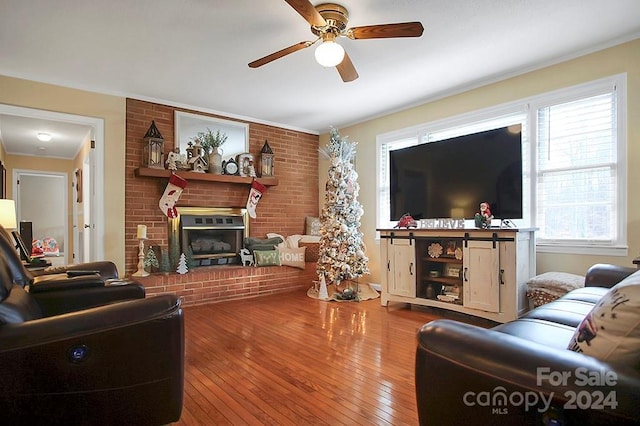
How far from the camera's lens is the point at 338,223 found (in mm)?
4426

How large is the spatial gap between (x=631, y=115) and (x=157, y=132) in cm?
475

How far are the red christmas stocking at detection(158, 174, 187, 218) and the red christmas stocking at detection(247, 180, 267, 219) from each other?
3.20 ft

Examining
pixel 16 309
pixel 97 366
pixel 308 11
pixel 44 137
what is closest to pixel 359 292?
pixel 308 11

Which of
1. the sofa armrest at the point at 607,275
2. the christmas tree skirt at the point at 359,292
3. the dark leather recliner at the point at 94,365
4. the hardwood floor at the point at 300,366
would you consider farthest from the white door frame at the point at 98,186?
the sofa armrest at the point at 607,275

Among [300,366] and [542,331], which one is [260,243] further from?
[542,331]

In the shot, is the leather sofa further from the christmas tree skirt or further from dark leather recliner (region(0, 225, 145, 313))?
the christmas tree skirt

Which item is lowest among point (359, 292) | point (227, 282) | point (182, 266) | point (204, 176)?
point (359, 292)

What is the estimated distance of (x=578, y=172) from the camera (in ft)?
10.5

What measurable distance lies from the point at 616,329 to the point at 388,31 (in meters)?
2.11

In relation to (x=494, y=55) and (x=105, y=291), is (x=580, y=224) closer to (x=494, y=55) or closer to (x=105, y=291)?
(x=494, y=55)

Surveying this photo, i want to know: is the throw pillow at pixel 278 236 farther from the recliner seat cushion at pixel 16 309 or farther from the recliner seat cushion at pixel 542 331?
the recliner seat cushion at pixel 542 331

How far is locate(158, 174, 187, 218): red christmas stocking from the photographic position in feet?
14.2

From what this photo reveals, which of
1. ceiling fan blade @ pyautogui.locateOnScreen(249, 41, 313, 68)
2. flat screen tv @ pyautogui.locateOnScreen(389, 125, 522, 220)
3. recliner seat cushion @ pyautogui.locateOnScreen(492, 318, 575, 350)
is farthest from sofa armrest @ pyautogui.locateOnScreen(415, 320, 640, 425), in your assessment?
flat screen tv @ pyautogui.locateOnScreen(389, 125, 522, 220)

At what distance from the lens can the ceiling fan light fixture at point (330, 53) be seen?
94.3 inches
